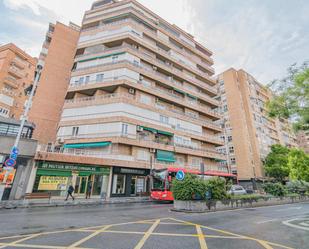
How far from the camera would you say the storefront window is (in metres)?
22.0

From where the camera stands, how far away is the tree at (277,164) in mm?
38088

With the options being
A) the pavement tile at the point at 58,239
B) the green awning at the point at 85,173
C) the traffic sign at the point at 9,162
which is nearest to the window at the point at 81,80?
the green awning at the point at 85,173

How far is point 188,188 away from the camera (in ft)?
39.9

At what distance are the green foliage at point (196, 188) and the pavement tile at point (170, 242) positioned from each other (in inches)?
260

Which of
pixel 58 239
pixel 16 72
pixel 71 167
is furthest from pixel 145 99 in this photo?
pixel 16 72

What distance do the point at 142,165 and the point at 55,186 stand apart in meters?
10.2

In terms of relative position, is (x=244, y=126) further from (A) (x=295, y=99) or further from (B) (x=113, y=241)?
(B) (x=113, y=241)

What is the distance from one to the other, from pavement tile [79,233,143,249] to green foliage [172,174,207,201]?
22.5ft

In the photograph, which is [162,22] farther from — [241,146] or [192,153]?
[241,146]

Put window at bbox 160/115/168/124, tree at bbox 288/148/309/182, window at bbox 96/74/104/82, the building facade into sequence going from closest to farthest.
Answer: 1. the building facade
2. window at bbox 96/74/104/82
3. window at bbox 160/115/168/124
4. tree at bbox 288/148/309/182

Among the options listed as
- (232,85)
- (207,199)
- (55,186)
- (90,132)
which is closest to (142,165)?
(90,132)

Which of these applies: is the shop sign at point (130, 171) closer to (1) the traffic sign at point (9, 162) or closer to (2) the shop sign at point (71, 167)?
(2) the shop sign at point (71, 167)

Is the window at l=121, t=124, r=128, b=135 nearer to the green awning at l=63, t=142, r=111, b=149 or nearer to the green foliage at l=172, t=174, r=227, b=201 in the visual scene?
the green awning at l=63, t=142, r=111, b=149

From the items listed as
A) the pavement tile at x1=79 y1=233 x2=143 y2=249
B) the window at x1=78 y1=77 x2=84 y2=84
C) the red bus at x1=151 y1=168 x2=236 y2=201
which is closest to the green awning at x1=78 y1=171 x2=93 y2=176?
the red bus at x1=151 y1=168 x2=236 y2=201
